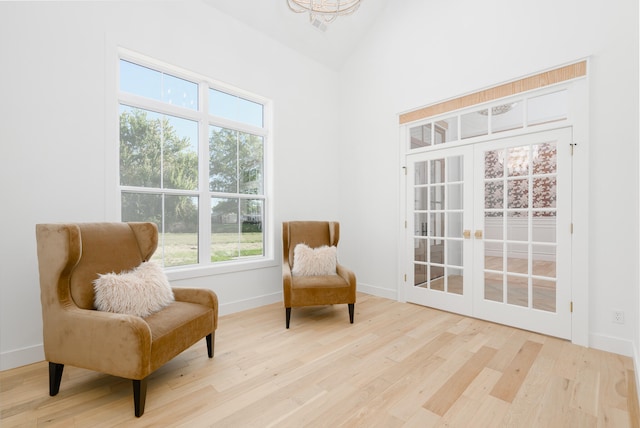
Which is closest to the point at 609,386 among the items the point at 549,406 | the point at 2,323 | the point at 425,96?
the point at 549,406

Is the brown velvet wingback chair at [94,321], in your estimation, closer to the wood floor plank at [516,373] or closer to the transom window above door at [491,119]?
the wood floor plank at [516,373]

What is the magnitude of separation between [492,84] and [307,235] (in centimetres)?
259

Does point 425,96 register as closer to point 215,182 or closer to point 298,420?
point 215,182

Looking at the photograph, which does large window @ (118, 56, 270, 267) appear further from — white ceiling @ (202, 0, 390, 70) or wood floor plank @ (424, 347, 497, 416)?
wood floor plank @ (424, 347, 497, 416)

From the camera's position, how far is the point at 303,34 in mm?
3959

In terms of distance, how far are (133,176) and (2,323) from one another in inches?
56.9

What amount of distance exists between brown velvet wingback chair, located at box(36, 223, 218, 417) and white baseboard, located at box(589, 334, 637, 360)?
10.5ft

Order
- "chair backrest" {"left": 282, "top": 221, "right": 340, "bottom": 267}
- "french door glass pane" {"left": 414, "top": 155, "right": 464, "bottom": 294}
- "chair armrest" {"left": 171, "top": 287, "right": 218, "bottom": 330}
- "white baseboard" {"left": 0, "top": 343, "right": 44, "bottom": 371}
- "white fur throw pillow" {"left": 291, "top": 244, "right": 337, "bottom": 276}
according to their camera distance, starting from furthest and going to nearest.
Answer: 1. "chair backrest" {"left": 282, "top": 221, "right": 340, "bottom": 267}
2. "french door glass pane" {"left": 414, "top": 155, "right": 464, "bottom": 294}
3. "white fur throw pillow" {"left": 291, "top": 244, "right": 337, "bottom": 276}
4. "chair armrest" {"left": 171, "top": 287, "right": 218, "bottom": 330}
5. "white baseboard" {"left": 0, "top": 343, "right": 44, "bottom": 371}

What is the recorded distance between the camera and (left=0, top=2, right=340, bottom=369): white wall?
2.17 m

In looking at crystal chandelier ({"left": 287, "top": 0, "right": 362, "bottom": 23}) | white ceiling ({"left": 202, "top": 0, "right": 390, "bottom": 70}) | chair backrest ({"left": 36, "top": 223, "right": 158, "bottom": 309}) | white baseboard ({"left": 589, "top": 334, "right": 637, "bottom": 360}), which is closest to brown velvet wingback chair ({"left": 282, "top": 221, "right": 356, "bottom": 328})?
chair backrest ({"left": 36, "top": 223, "right": 158, "bottom": 309})

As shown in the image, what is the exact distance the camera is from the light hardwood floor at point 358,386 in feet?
5.42

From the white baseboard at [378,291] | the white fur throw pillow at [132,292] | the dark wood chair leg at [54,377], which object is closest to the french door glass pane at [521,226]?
the white baseboard at [378,291]

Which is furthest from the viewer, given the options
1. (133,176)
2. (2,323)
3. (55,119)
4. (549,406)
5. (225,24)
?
(225,24)

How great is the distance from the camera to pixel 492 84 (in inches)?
121
